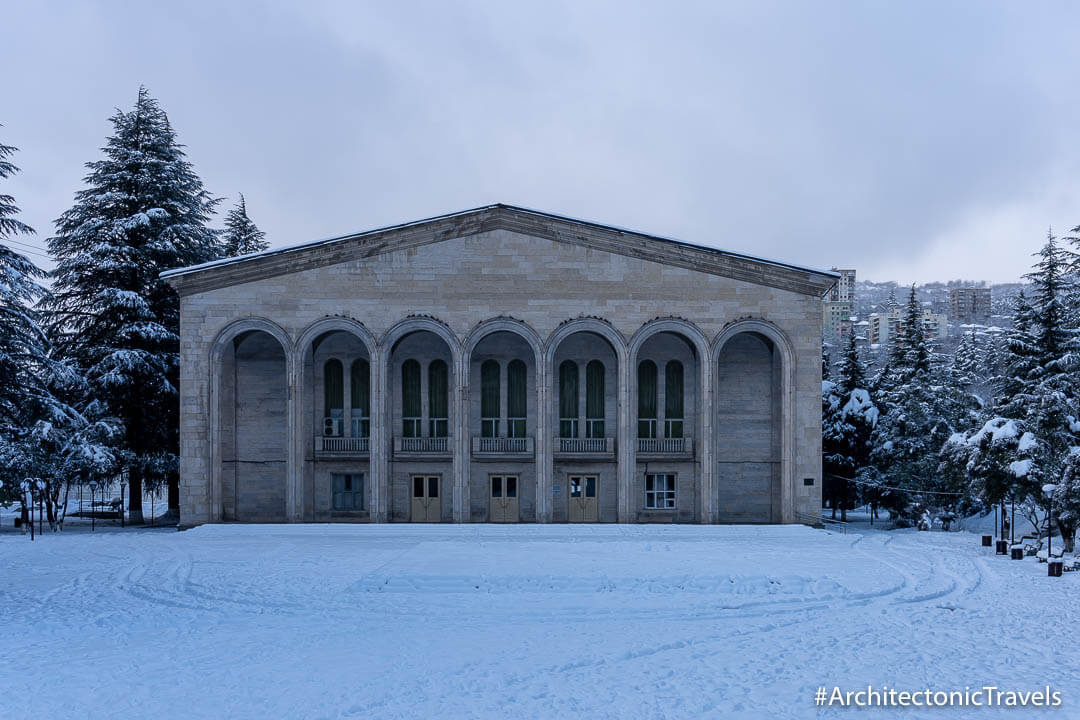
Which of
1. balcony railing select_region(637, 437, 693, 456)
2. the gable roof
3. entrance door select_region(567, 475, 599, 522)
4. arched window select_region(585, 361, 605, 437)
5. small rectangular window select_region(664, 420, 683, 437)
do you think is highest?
the gable roof

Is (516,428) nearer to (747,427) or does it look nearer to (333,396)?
(333,396)

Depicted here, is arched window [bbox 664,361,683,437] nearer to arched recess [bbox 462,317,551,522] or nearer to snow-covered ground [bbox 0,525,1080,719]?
arched recess [bbox 462,317,551,522]

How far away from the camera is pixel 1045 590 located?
1880 centimetres

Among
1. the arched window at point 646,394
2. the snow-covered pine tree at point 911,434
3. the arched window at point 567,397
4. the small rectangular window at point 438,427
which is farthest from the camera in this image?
the snow-covered pine tree at point 911,434

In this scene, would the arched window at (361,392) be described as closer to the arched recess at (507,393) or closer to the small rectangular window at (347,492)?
the small rectangular window at (347,492)

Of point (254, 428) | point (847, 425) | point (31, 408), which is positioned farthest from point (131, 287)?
point (847, 425)

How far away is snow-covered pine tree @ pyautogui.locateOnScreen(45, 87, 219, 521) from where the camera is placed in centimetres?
3206

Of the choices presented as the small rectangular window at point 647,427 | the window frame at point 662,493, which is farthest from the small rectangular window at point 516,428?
the window frame at point 662,493

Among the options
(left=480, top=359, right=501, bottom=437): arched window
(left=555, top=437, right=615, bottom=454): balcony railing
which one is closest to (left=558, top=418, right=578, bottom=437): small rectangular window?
(left=555, top=437, right=615, bottom=454): balcony railing

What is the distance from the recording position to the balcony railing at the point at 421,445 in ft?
103

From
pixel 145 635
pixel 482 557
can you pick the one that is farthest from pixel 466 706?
pixel 482 557

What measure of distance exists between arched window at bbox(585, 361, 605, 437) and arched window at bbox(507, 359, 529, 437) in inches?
104

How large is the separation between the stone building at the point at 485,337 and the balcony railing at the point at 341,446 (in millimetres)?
57

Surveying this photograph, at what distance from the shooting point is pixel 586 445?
103ft
